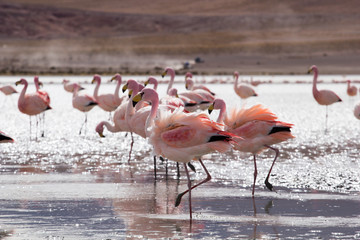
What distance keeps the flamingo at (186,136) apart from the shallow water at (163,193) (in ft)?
2.19

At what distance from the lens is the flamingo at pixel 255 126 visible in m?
8.98

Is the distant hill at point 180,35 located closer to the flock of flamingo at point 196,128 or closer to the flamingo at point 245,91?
the flamingo at point 245,91

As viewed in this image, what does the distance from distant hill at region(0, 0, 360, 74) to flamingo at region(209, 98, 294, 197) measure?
144ft

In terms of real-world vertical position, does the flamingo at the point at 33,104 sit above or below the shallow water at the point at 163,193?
above

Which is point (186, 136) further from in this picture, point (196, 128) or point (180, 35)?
point (180, 35)

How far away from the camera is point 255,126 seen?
9008 millimetres

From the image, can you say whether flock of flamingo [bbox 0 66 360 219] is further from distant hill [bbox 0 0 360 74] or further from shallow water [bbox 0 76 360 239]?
distant hill [bbox 0 0 360 74]

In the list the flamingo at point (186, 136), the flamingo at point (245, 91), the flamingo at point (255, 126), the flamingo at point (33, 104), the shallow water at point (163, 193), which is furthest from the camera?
the flamingo at point (245, 91)

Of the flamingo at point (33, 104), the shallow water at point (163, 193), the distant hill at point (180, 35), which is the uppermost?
the distant hill at point (180, 35)

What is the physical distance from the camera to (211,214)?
301 inches

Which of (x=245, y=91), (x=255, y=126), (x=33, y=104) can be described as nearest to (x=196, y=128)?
(x=255, y=126)

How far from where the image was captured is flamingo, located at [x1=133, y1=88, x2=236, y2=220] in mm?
7715

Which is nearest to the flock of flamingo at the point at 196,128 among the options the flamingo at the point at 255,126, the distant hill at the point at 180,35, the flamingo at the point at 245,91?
the flamingo at the point at 255,126

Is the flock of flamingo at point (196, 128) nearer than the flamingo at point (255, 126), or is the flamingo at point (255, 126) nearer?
the flock of flamingo at point (196, 128)
